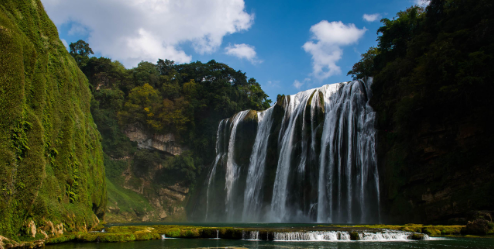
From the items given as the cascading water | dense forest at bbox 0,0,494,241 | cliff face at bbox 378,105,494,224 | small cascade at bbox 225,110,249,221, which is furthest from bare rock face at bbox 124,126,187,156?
cliff face at bbox 378,105,494,224

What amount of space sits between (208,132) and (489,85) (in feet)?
117

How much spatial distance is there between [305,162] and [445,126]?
12122 mm

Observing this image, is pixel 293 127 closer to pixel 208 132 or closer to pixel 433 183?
pixel 433 183

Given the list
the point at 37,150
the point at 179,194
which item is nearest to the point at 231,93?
the point at 179,194

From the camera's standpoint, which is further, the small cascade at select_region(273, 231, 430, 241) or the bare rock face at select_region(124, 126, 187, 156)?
the bare rock face at select_region(124, 126, 187, 156)

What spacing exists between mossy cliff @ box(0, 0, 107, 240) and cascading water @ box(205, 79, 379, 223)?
17143mm

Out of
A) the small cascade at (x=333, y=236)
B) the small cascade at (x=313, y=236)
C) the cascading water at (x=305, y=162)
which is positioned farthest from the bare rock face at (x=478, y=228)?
the cascading water at (x=305, y=162)

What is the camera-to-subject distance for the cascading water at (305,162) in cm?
2425

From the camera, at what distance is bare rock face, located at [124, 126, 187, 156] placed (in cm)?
4559

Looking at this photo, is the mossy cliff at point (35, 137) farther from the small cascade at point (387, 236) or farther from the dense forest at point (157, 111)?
the dense forest at point (157, 111)

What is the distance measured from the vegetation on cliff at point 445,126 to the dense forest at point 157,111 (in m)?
28.2

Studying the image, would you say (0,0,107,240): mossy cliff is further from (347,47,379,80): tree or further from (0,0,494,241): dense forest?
(347,47,379,80): tree

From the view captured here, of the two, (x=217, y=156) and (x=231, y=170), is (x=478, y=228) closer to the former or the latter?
(x=231, y=170)

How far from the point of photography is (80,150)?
17547 millimetres
